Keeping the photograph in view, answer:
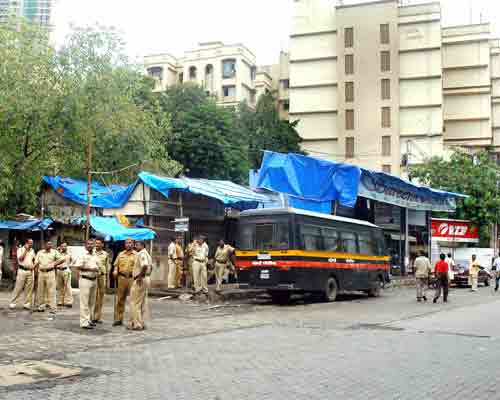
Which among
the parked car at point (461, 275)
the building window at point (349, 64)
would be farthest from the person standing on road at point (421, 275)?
the building window at point (349, 64)

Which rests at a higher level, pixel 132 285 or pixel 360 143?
pixel 360 143

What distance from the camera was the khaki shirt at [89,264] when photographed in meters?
12.4

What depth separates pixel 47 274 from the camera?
49.6ft

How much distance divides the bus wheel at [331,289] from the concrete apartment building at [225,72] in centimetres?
5804

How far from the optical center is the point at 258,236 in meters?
19.3

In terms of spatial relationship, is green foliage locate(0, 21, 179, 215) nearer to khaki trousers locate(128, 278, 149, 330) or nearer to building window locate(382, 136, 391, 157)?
khaki trousers locate(128, 278, 149, 330)

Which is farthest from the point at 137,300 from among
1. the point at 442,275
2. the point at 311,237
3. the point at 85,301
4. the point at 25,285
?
the point at 442,275

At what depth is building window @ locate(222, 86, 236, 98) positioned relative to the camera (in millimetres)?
79500

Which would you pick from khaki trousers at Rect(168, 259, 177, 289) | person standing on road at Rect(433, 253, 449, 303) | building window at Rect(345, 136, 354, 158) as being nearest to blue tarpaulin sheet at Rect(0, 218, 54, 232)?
khaki trousers at Rect(168, 259, 177, 289)

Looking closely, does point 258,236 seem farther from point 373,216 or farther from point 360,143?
point 360,143

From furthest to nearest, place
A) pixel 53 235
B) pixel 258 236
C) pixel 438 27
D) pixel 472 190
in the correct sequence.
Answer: pixel 438 27
pixel 472 190
pixel 53 235
pixel 258 236

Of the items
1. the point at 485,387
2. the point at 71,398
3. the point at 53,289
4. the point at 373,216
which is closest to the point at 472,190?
the point at 373,216

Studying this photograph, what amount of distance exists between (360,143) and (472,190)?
97.5 ft

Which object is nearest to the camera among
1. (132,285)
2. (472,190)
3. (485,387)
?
(485,387)
